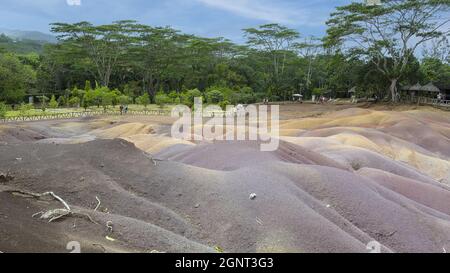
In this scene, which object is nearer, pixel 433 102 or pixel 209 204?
pixel 209 204

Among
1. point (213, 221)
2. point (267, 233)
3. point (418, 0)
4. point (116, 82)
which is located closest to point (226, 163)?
point (213, 221)

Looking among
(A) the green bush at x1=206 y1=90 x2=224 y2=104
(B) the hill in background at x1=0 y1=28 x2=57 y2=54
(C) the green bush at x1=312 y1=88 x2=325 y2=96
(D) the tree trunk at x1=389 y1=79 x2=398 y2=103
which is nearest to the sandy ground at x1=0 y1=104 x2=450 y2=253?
(A) the green bush at x1=206 y1=90 x2=224 y2=104

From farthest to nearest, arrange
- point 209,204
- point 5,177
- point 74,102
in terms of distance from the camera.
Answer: point 74,102 → point 5,177 → point 209,204

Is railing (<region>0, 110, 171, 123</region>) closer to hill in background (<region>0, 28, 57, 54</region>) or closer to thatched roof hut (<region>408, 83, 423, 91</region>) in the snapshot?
hill in background (<region>0, 28, 57, 54</region>)

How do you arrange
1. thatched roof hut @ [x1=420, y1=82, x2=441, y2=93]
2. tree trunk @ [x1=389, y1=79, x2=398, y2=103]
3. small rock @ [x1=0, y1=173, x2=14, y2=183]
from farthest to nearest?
thatched roof hut @ [x1=420, y1=82, x2=441, y2=93] < tree trunk @ [x1=389, y1=79, x2=398, y2=103] < small rock @ [x1=0, y1=173, x2=14, y2=183]

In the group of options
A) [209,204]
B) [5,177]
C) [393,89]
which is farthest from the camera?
[393,89]

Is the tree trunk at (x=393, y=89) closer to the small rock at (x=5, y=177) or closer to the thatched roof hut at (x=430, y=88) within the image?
the thatched roof hut at (x=430, y=88)

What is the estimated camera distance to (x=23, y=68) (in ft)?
110

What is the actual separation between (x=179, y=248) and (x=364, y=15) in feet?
119

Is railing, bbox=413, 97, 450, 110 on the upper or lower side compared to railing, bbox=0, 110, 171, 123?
upper

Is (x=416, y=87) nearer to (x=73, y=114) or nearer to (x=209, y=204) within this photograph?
(x=73, y=114)

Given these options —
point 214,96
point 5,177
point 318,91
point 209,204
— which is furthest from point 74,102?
point 209,204

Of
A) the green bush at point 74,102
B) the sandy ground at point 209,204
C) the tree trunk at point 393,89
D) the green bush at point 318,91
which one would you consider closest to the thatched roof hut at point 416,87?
the tree trunk at point 393,89

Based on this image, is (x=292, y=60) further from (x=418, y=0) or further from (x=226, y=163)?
(x=226, y=163)
